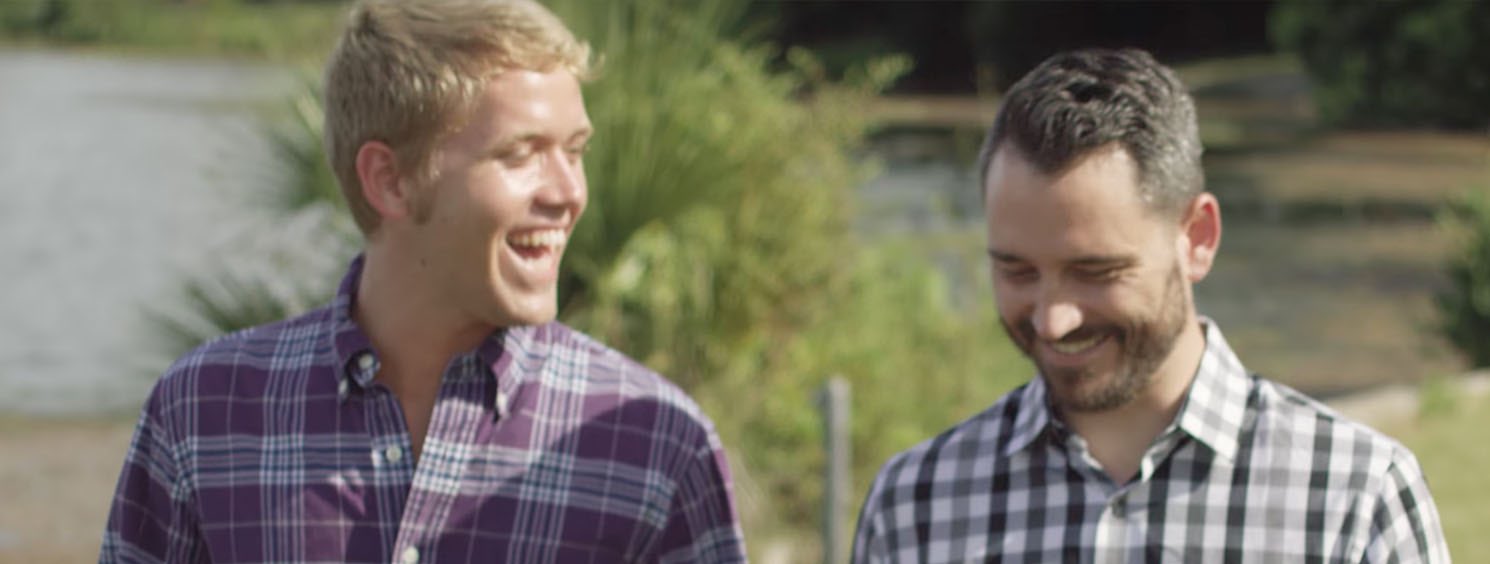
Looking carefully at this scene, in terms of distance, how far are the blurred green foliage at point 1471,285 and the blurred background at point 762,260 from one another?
2cm

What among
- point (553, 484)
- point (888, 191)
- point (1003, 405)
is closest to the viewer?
point (553, 484)

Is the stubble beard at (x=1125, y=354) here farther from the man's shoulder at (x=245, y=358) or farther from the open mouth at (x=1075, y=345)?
the man's shoulder at (x=245, y=358)

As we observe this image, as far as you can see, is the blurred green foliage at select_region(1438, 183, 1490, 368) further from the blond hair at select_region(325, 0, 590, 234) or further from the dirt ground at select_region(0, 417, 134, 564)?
the blond hair at select_region(325, 0, 590, 234)

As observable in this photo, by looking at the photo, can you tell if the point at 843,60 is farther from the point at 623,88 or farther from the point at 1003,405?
the point at 1003,405

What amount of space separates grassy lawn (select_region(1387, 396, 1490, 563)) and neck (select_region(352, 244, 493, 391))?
4980 millimetres

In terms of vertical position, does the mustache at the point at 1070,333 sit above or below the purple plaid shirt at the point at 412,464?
above

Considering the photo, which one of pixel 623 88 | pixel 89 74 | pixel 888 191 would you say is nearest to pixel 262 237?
pixel 623 88

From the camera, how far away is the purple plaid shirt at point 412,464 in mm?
2188

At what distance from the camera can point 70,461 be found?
34.3 feet

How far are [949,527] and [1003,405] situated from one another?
20 cm

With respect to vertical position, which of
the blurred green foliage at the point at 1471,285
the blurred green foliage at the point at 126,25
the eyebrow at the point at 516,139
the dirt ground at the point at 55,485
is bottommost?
the dirt ground at the point at 55,485

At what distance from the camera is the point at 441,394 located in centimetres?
223

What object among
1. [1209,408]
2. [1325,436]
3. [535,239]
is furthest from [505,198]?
[1325,436]

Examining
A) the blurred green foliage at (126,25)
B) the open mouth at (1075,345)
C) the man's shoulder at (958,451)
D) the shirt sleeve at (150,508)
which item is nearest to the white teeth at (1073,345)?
the open mouth at (1075,345)
